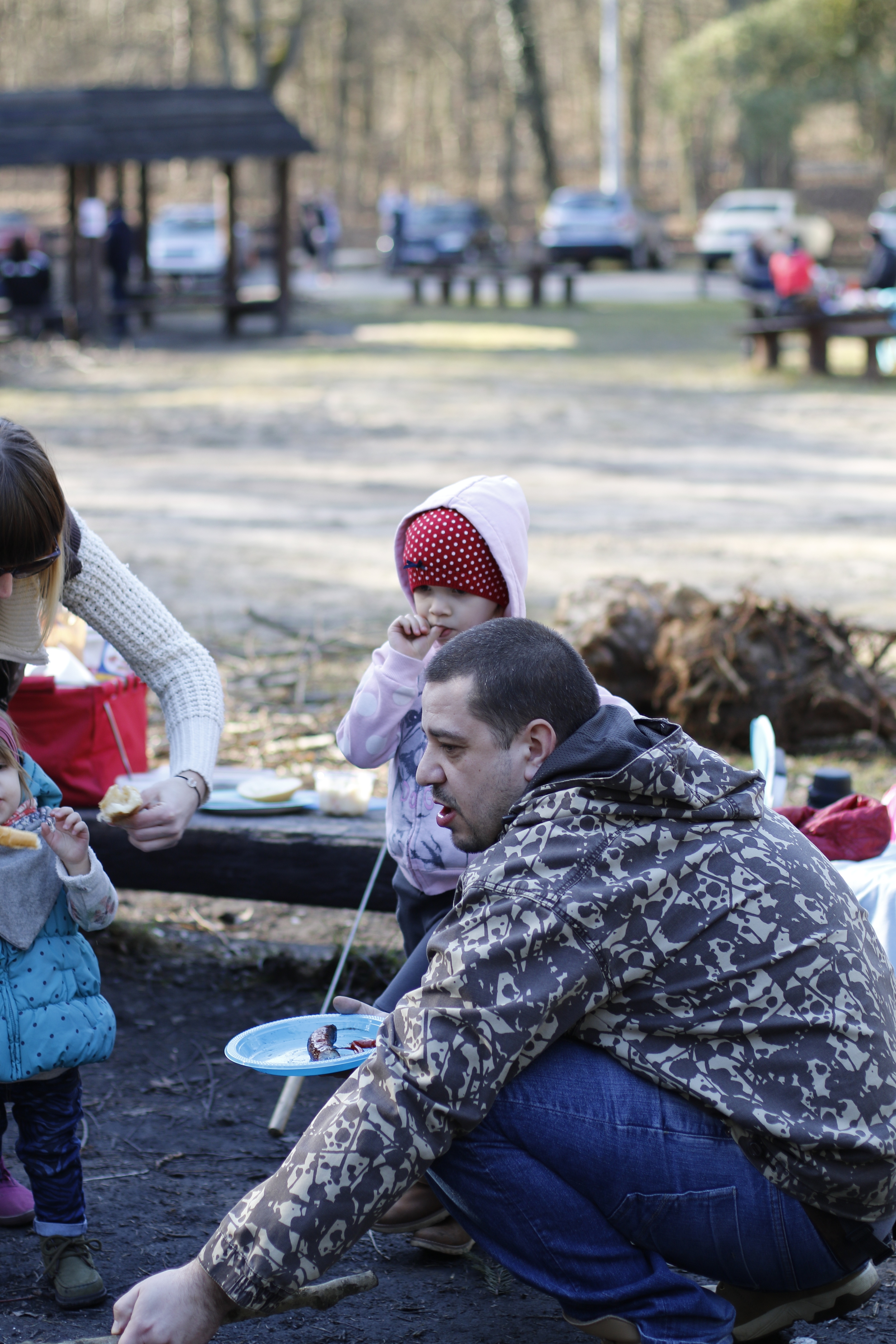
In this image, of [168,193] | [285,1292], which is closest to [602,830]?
[285,1292]

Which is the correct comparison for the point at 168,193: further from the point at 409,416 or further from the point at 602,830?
the point at 602,830

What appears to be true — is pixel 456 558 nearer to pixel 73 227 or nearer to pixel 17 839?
pixel 17 839

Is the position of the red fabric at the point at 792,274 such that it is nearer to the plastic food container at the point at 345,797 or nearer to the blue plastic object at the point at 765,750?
the plastic food container at the point at 345,797

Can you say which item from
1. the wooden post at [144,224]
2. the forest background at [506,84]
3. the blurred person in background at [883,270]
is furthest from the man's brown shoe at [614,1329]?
the forest background at [506,84]

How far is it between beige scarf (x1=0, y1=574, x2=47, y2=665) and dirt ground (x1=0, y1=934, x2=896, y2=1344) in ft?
3.33

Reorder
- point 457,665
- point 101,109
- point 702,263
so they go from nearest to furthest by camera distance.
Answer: point 457,665, point 101,109, point 702,263

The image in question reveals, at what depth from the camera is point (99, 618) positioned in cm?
298

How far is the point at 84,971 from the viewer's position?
255 cm

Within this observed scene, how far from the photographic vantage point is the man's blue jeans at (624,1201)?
6.75ft

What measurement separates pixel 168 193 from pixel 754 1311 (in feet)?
Result: 173

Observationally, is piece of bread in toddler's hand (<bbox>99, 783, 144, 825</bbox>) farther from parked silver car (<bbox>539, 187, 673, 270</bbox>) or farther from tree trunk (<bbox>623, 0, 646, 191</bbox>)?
tree trunk (<bbox>623, 0, 646, 191</bbox>)

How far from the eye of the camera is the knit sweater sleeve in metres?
2.94

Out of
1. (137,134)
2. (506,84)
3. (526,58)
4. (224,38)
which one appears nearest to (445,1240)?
(137,134)

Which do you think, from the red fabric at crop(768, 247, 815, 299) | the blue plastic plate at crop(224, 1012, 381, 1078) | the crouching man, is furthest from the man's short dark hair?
the red fabric at crop(768, 247, 815, 299)
